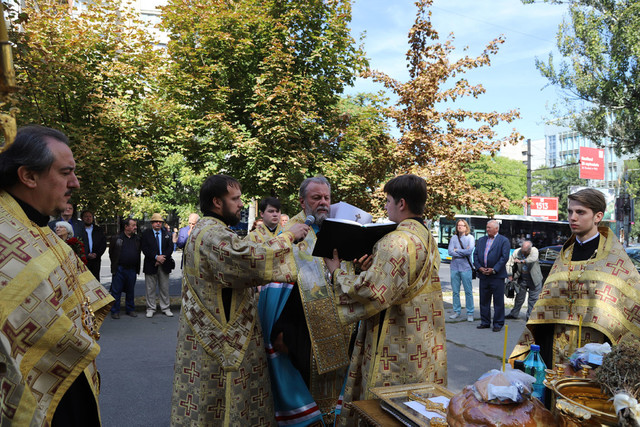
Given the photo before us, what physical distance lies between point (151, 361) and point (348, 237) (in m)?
5.20

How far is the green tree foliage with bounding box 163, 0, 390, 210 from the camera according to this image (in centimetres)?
1138

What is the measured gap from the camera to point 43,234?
194cm

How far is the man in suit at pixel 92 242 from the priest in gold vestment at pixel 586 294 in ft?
29.5

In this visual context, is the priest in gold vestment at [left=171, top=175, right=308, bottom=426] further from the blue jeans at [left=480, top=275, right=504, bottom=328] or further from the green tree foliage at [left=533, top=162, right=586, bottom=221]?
the green tree foliage at [left=533, top=162, right=586, bottom=221]

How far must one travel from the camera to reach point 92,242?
9953mm

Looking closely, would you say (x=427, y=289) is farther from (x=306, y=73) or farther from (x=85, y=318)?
(x=306, y=73)

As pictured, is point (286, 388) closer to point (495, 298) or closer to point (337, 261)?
point (337, 261)

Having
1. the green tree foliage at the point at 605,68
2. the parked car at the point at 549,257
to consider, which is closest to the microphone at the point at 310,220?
the parked car at the point at 549,257

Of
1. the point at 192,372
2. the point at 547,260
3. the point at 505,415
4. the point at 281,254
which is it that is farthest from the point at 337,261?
the point at 547,260

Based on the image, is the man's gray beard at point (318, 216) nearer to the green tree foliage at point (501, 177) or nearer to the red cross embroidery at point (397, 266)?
the red cross embroidery at point (397, 266)

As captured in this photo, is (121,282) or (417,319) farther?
(121,282)

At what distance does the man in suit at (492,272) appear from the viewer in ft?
30.6

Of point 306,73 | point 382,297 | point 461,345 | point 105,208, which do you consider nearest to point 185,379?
point 382,297

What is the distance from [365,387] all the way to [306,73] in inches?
421
